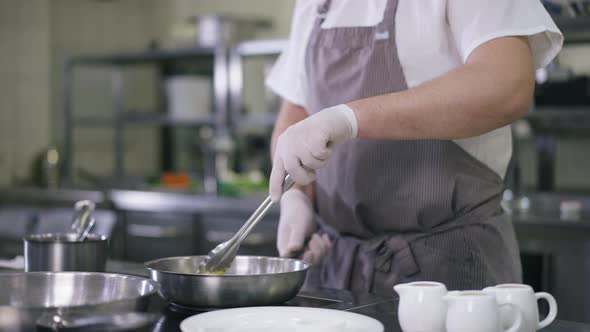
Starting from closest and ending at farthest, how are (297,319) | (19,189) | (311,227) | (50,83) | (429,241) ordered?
(297,319)
(429,241)
(311,227)
(19,189)
(50,83)

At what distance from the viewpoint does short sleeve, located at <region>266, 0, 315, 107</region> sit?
1908 millimetres

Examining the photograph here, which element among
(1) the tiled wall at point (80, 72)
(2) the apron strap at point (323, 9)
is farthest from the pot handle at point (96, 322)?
(1) the tiled wall at point (80, 72)

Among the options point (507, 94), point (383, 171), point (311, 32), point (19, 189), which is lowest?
point (19, 189)

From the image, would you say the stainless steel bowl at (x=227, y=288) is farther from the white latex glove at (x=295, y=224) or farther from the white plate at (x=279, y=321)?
the white latex glove at (x=295, y=224)

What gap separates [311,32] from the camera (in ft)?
6.12

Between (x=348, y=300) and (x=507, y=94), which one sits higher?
(x=507, y=94)

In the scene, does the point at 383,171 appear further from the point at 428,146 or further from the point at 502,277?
the point at 502,277

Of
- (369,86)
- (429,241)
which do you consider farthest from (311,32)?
(429,241)

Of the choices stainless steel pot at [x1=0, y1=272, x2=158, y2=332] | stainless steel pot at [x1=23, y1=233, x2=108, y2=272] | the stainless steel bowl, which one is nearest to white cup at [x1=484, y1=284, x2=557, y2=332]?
the stainless steel bowl

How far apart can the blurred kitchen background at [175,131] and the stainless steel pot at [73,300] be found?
1907 mm

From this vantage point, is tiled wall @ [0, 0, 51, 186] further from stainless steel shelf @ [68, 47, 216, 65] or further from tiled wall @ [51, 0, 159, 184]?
stainless steel shelf @ [68, 47, 216, 65]

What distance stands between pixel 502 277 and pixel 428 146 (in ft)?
0.99

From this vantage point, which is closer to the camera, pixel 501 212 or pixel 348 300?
pixel 348 300

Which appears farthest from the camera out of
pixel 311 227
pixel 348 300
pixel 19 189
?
pixel 19 189
